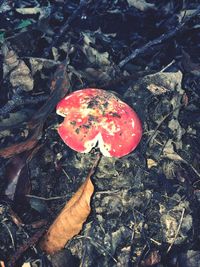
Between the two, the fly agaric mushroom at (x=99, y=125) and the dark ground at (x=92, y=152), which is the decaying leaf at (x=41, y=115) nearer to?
the dark ground at (x=92, y=152)

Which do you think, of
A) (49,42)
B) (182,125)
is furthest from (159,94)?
(49,42)

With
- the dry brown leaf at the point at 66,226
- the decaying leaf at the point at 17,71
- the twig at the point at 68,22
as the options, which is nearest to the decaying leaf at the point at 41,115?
the decaying leaf at the point at 17,71

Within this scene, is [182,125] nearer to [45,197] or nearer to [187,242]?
[187,242]

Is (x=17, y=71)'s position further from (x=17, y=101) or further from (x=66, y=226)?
(x=66, y=226)

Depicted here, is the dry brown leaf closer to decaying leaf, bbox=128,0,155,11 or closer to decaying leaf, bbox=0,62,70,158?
decaying leaf, bbox=0,62,70,158

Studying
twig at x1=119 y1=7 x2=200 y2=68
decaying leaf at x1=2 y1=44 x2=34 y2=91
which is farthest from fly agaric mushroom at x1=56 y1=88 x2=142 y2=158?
twig at x1=119 y1=7 x2=200 y2=68

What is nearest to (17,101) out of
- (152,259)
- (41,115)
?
(41,115)

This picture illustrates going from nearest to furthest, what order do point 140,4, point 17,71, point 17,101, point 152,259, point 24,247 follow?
point 24,247 < point 152,259 < point 17,101 < point 17,71 < point 140,4

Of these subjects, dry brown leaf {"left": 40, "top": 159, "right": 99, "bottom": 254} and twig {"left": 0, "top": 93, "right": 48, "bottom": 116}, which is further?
twig {"left": 0, "top": 93, "right": 48, "bottom": 116}
